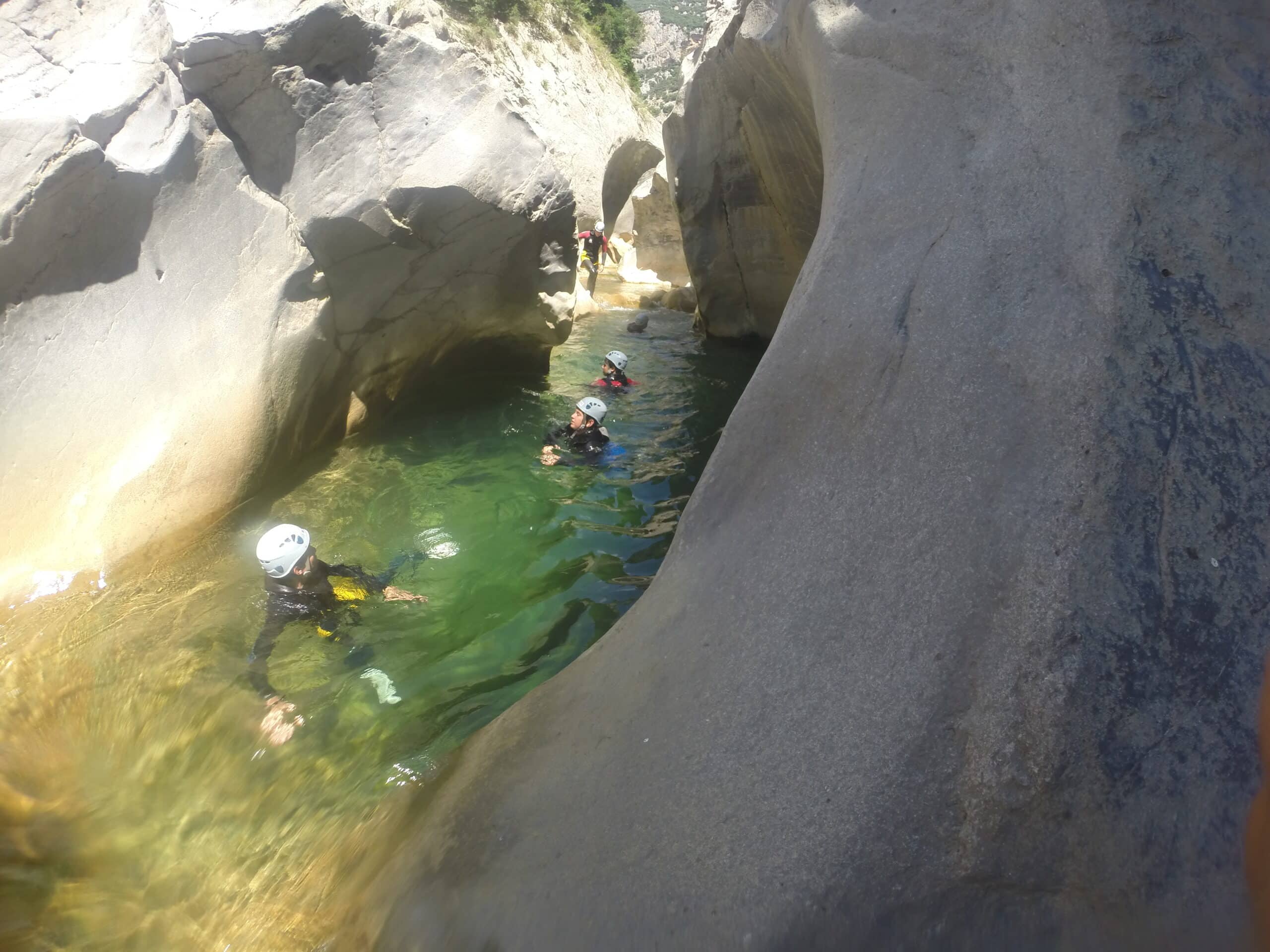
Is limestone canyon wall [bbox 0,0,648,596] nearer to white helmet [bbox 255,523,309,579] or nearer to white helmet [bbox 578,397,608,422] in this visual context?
white helmet [bbox 255,523,309,579]

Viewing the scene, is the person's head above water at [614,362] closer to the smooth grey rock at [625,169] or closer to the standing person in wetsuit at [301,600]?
the standing person in wetsuit at [301,600]

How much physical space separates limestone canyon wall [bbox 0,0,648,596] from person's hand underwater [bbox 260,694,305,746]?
5.70ft

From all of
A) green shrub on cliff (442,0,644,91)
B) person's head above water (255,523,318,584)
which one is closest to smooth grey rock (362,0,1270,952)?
person's head above water (255,523,318,584)

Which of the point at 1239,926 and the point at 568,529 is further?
the point at 568,529

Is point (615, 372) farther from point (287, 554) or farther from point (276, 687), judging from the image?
point (276, 687)

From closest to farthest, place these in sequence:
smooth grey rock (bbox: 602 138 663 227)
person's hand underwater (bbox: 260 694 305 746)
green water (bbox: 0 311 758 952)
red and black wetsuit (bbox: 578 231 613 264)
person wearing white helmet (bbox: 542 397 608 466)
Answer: green water (bbox: 0 311 758 952), person's hand underwater (bbox: 260 694 305 746), person wearing white helmet (bbox: 542 397 608 466), red and black wetsuit (bbox: 578 231 613 264), smooth grey rock (bbox: 602 138 663 227)

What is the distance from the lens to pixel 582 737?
2787 millimetres

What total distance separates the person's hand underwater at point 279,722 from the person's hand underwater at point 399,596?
3.43 ft

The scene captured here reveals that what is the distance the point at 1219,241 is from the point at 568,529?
4.61 meters

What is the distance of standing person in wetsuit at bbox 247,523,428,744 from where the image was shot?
4305 mm

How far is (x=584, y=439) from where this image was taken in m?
7.29

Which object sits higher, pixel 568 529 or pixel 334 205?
pixel 334 205

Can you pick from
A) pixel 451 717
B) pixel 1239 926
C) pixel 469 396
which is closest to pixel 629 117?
pixel 469 396

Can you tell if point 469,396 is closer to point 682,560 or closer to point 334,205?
point 334,205
